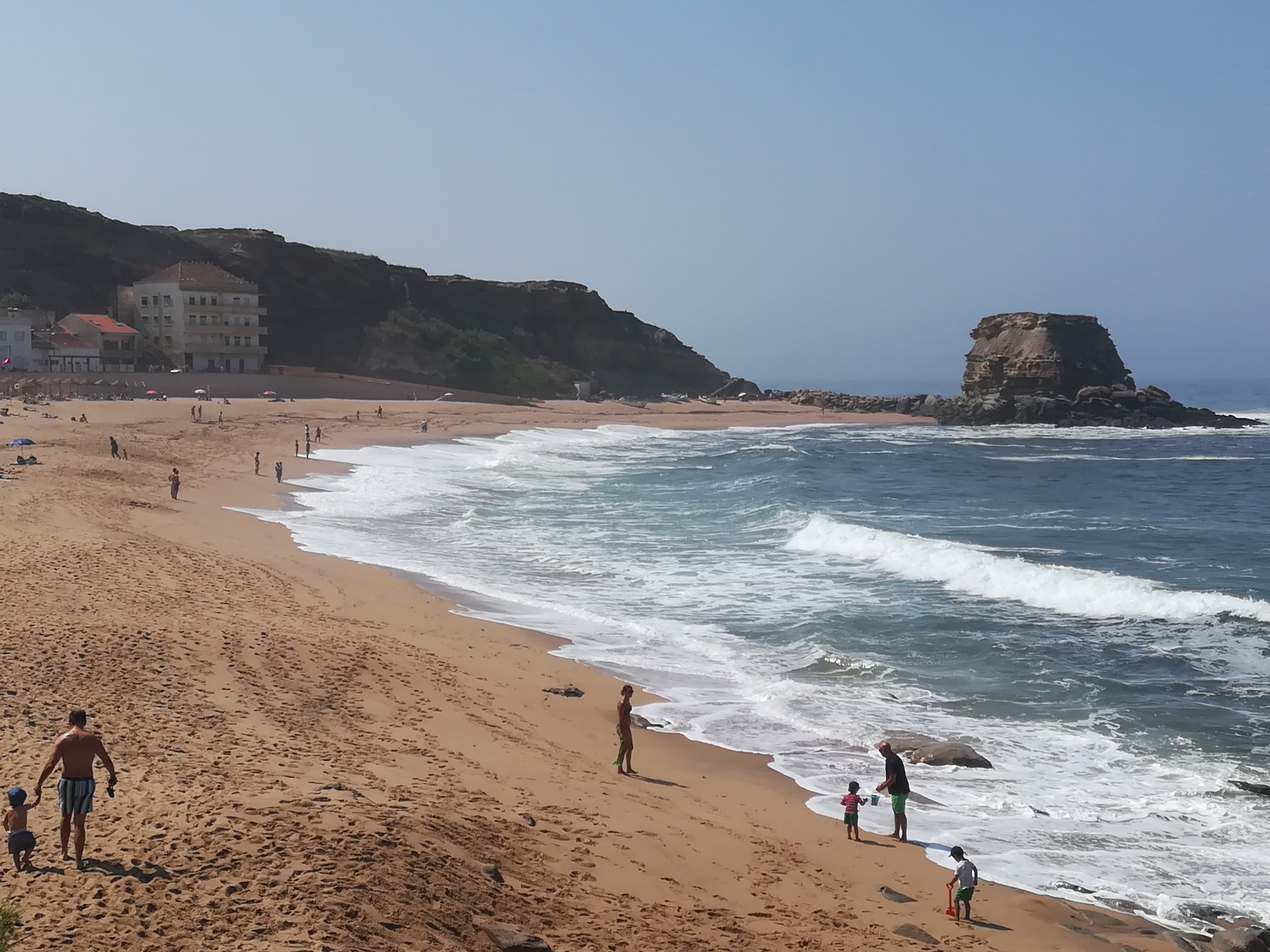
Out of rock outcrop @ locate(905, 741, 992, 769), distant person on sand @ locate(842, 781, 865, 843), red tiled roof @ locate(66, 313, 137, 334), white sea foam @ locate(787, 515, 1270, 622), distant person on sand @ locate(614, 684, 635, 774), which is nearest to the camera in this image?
distant person on sand @ locate(842, 781, 865, 843)

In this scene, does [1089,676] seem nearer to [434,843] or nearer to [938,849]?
[938,849]

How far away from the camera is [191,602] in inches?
631

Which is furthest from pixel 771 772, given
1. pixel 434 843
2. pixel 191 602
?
pixel 191 602

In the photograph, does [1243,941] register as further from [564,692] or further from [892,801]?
[564,692]

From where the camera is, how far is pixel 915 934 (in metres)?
8.45

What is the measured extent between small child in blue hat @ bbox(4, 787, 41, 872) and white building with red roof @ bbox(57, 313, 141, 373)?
61883 millimetres

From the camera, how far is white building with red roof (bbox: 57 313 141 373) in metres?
65.1

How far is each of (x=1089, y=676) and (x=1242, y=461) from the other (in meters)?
39.5

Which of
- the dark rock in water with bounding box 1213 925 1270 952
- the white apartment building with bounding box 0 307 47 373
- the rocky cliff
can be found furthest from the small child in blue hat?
the rocky cliff

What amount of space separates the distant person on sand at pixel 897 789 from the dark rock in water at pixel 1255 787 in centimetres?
374

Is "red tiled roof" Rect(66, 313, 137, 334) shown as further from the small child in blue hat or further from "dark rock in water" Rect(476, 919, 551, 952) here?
"dark rock in water" Rect(476, 919, 551, 952)

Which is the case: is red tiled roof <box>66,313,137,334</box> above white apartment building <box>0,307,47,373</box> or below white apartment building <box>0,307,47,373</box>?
above

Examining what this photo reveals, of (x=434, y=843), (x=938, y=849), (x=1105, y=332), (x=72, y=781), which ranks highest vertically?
(x=1105, y=332)

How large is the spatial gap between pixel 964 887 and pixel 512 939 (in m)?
3.78
